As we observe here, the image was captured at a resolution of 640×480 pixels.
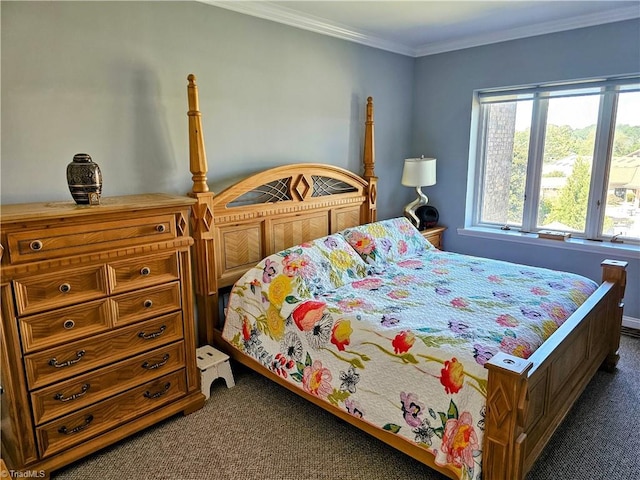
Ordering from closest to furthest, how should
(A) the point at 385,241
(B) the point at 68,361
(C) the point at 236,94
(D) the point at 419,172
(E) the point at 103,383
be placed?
(B) the point at 68,361 < (E) the point at 103,383 < (C) the point at 236,94 < (A) the point at 385,241 < (D) the point at 419,172

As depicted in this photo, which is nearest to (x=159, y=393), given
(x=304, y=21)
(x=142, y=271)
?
(x=142, y=271)

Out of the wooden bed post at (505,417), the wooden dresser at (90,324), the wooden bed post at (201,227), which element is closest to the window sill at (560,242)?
the wooden bed post at (505,417)

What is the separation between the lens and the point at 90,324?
1.97 m

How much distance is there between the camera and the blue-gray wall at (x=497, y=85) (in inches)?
127

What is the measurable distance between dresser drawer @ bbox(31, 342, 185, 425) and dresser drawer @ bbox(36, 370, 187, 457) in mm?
34

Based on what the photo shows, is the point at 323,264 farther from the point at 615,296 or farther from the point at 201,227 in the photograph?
the point at 615,296

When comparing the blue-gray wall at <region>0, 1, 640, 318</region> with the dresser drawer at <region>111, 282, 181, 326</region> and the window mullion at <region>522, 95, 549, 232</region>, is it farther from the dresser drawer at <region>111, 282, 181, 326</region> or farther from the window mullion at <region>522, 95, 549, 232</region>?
the dresser drawer at <region>111, 282, 181, 326</region>

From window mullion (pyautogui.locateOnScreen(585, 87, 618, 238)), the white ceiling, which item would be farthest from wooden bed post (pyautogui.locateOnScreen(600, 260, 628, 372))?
the white ceiling

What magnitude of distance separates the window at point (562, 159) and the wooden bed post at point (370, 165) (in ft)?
3.66

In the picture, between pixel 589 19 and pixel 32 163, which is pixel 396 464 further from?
pixel 589 19

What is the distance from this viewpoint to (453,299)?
7.93ft

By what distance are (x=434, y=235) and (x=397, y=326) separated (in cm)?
229

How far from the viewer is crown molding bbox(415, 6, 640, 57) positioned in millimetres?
3074

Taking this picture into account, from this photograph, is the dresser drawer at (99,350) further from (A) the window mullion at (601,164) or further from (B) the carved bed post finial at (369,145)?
(A) the window mullion at (601,164)
